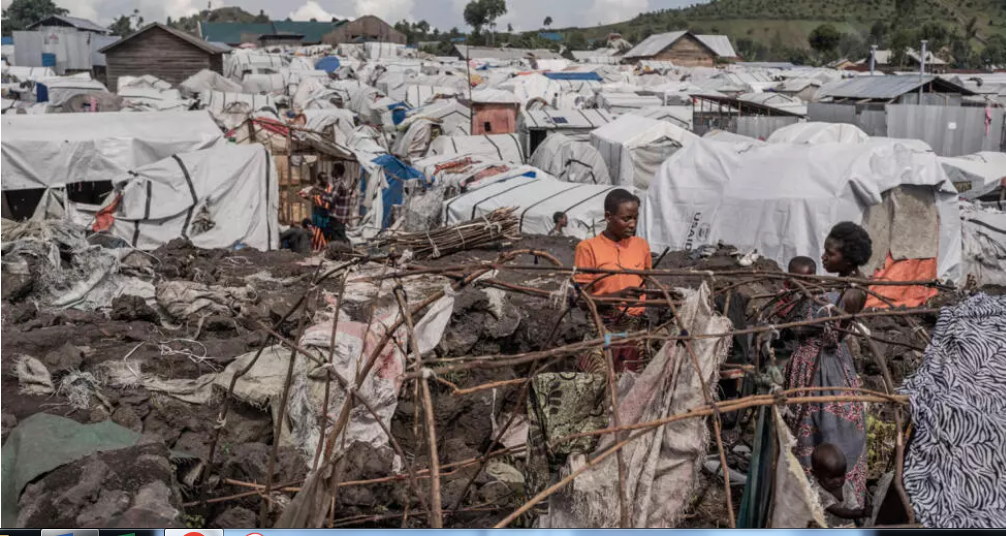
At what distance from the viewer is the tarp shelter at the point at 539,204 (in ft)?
40.5

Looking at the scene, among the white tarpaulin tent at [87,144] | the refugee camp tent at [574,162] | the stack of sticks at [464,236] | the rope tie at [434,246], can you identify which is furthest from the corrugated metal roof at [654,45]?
the rope tie at [434,246]

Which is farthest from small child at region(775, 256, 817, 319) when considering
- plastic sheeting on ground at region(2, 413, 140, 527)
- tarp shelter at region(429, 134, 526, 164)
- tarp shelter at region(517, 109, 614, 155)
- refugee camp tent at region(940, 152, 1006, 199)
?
tarp shelter at region(517, 109, 614, 155)

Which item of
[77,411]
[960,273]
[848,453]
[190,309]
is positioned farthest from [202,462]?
[960,273]

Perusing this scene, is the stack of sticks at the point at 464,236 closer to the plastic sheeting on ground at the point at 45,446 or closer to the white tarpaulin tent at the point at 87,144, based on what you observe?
the white tarpaulin tent at the point at 87,144

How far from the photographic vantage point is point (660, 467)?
3.04 m

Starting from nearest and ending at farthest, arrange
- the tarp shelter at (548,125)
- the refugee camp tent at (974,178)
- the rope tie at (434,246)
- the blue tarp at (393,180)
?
the rope tie at (434,246) → the blue tarp at (393,180) → the refugee camp tent at (974,178) → the tarp shelter at (548,125)

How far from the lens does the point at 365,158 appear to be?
16594 millimetres

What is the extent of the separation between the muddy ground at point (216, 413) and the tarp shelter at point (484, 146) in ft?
34.5

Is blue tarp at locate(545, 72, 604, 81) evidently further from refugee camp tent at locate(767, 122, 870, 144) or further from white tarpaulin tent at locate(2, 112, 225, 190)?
white tarpaulin tent at locate(2, 112, 225, 190)

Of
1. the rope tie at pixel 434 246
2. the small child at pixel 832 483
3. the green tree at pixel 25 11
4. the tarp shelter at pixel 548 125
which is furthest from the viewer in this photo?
the green tree at pixel 25 11

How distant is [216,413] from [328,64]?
4288cm

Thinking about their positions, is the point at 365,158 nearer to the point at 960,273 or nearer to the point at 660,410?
the point at 960,273

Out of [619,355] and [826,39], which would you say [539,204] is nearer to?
[619,355]

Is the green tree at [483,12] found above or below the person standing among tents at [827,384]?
above
